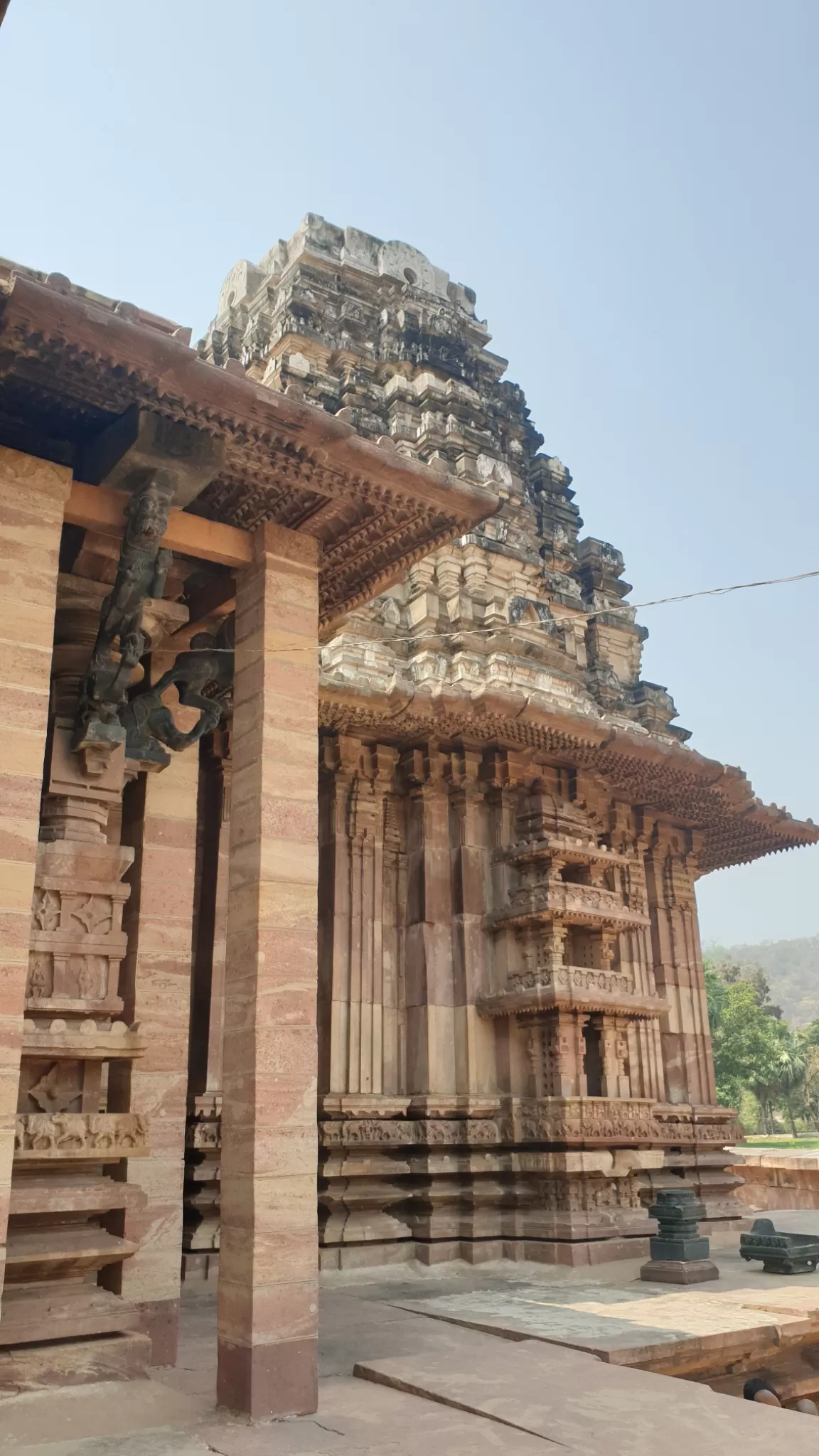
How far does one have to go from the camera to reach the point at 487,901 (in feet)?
48.4

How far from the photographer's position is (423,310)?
67.2ft

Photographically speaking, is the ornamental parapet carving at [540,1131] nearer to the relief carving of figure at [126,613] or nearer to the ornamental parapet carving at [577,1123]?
the ornamental parapet carving at [577,1123]

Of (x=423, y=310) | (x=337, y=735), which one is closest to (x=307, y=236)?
(x=423, y=310)

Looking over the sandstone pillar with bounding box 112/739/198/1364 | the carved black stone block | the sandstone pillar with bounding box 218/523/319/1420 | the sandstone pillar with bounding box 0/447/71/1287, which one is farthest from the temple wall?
the sandstone pillar with bounding box 0/447/71/1287

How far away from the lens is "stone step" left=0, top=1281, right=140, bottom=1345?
661 centimetres

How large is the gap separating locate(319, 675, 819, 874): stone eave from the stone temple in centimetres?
7

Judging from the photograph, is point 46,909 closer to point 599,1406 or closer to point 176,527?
point 176,527

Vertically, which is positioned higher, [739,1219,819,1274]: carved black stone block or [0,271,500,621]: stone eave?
[0,271,500,621]: stone eave

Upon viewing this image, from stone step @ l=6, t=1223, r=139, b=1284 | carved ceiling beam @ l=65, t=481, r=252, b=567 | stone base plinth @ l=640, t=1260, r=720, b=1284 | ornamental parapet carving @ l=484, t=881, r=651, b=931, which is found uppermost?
carved ceiling beam @ l=65, t=481, r=252, b=567

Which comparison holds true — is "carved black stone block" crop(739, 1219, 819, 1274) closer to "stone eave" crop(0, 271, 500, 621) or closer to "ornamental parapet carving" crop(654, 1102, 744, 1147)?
"ornamental parapet carving" crop(654, 1102, 744, 1147)

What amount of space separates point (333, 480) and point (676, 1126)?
12.0 meters

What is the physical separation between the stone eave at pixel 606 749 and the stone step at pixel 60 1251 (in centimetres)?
678

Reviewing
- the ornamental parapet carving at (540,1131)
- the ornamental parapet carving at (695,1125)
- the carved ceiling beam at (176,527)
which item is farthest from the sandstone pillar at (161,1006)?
the ornamental parapet carving at (695,1125)

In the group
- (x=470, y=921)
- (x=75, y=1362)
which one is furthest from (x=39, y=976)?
(x=470, y=921)
